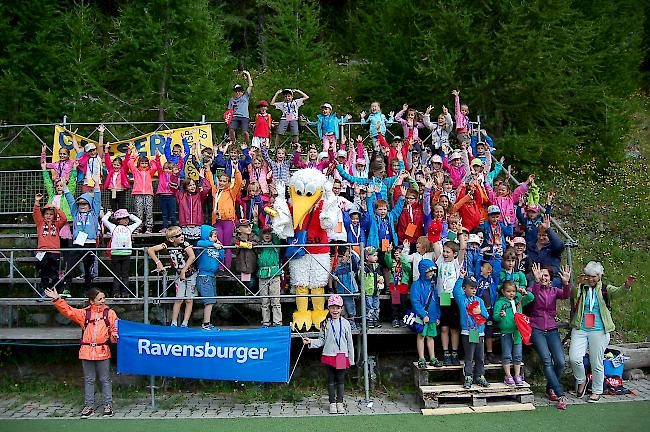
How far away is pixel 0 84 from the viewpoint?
16.7m

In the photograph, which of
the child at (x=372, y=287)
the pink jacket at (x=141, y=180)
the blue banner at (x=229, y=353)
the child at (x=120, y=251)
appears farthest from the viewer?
the pink jacket at (x=141, y=180)

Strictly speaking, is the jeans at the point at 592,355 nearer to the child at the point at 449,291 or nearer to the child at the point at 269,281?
the child at the point at 449,291

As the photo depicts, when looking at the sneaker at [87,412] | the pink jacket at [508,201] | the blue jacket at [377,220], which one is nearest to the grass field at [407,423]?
the sneaker at [87,412]

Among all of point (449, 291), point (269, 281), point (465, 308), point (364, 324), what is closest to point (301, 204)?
point (269, 281)

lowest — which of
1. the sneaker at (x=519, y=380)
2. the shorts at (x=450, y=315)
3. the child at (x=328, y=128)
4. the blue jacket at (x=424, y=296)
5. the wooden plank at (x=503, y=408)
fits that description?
the wooden plank at (x=503, y=408)

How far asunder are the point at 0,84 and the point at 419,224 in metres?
12.0

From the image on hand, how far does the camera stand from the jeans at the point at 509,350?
935 centimetres

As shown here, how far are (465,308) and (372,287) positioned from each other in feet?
4.48

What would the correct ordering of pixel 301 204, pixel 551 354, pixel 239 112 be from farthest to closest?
pixel 239 112 → pixel 301 204 → pixel 551 354

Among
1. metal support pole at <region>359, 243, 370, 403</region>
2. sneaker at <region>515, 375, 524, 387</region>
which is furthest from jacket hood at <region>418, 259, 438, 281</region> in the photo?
sneaker at <region>515, 375, 524, 387</region>

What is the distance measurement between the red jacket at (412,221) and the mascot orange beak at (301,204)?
1.55 m

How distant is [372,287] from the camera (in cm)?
962

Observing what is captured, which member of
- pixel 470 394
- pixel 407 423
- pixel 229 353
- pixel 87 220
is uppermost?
pixel 87 220

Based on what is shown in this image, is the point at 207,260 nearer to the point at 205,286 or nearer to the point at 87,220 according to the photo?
the point at 205,286
